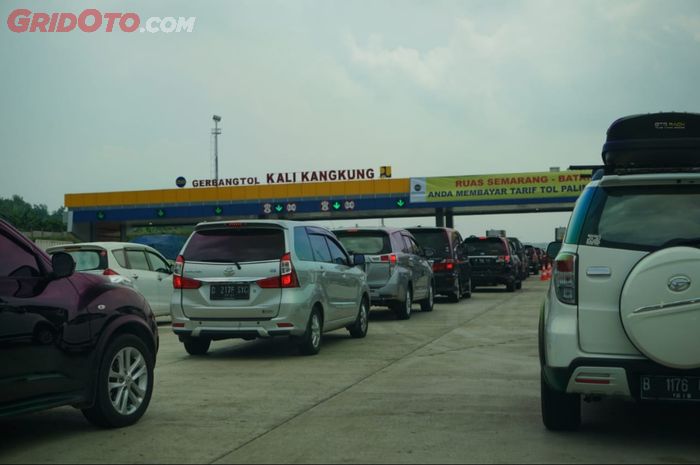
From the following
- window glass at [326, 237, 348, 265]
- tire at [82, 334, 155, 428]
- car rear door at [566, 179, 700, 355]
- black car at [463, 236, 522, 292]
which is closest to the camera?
car rear door at [566, 179, 700, 355]

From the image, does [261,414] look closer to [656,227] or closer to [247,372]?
[247,372]

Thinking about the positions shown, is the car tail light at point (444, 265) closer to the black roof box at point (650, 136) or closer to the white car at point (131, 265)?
the white car at point (131, 265)

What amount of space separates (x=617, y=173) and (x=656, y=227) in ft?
2.33

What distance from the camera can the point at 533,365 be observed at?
10.0 metres

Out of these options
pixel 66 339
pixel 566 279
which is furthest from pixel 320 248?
pixel 566 279

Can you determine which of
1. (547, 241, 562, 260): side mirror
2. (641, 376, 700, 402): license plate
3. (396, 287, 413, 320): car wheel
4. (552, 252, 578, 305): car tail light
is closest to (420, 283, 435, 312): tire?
(396, 287, 413, 320): car wheel

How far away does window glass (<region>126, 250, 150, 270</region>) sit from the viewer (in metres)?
15.7

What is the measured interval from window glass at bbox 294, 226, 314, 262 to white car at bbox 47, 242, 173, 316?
362 centimetres

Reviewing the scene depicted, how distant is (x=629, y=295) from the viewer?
5.41m

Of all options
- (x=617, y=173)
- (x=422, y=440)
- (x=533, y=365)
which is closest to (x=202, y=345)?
(x=533, y=365)

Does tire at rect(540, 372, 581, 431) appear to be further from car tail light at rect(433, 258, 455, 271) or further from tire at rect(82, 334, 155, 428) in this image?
car tail light at rect(433, 258, 455, 271)

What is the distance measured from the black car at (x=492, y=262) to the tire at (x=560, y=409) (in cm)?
2182

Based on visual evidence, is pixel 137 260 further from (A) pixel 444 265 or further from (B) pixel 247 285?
(A) pixel 444 265

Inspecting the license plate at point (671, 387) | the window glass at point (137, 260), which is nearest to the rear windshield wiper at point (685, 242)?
the license plate at point (671, 387)
